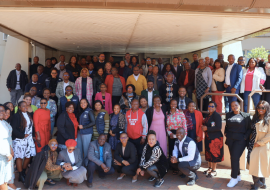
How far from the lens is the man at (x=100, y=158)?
5227 millimetres

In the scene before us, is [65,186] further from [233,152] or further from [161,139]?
[233,152]

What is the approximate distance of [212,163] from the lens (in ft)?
19.0

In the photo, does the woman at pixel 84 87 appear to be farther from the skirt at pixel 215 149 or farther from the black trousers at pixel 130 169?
the skirt at pixel 215 149

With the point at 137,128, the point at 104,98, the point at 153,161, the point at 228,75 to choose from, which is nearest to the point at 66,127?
the point at 104,98

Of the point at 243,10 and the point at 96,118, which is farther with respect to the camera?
the point at 96,118

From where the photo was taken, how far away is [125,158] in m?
5.46

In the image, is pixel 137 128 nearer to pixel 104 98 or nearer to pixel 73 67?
pixel 104 98

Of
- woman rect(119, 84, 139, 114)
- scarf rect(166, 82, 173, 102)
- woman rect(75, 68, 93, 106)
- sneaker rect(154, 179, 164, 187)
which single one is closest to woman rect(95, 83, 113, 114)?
woman rect(119, 84, 139, 114)

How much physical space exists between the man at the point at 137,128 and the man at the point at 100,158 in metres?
0.61

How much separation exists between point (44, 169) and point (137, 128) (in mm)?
2153

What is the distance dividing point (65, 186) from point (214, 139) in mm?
3389

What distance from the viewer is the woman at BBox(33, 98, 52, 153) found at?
548 cm

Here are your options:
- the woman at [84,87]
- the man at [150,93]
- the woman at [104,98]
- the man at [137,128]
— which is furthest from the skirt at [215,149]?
the woman at [84,87]

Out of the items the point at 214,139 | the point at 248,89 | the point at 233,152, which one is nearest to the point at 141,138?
the point at 214,139
